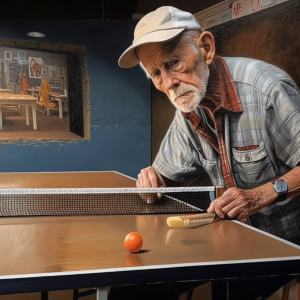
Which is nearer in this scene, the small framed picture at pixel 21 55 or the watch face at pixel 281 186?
the watch face at pixel 281 186

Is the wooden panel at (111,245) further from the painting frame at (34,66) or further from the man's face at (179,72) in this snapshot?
the painting frame at (34,66)

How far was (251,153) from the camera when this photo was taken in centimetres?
257

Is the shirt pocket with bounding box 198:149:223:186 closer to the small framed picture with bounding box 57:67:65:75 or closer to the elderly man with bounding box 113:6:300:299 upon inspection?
the elderly man with bounding box 113:6:300:299

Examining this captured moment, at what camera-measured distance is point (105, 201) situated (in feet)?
8.91

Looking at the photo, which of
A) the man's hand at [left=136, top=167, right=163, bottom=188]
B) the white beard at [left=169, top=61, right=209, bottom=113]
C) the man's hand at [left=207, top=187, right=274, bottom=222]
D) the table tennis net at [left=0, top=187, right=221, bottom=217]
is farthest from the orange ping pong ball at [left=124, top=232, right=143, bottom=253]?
the white beard at [left=169, top=61, right=209, bottom=113]

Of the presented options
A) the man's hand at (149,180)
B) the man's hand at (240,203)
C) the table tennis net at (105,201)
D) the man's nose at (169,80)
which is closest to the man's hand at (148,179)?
the man's hand at (149,180)

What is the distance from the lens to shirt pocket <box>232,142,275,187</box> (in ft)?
8.28

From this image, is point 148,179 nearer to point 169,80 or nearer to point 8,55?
point 169,80

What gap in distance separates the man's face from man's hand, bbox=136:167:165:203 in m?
0.52

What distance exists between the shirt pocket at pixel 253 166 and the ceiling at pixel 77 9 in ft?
3.94

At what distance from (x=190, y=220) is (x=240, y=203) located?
0.54 meters

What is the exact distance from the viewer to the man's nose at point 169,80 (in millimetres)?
2736

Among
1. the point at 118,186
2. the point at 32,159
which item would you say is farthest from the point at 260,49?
the point at 32,159

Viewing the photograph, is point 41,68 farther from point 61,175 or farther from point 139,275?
point 139,275
